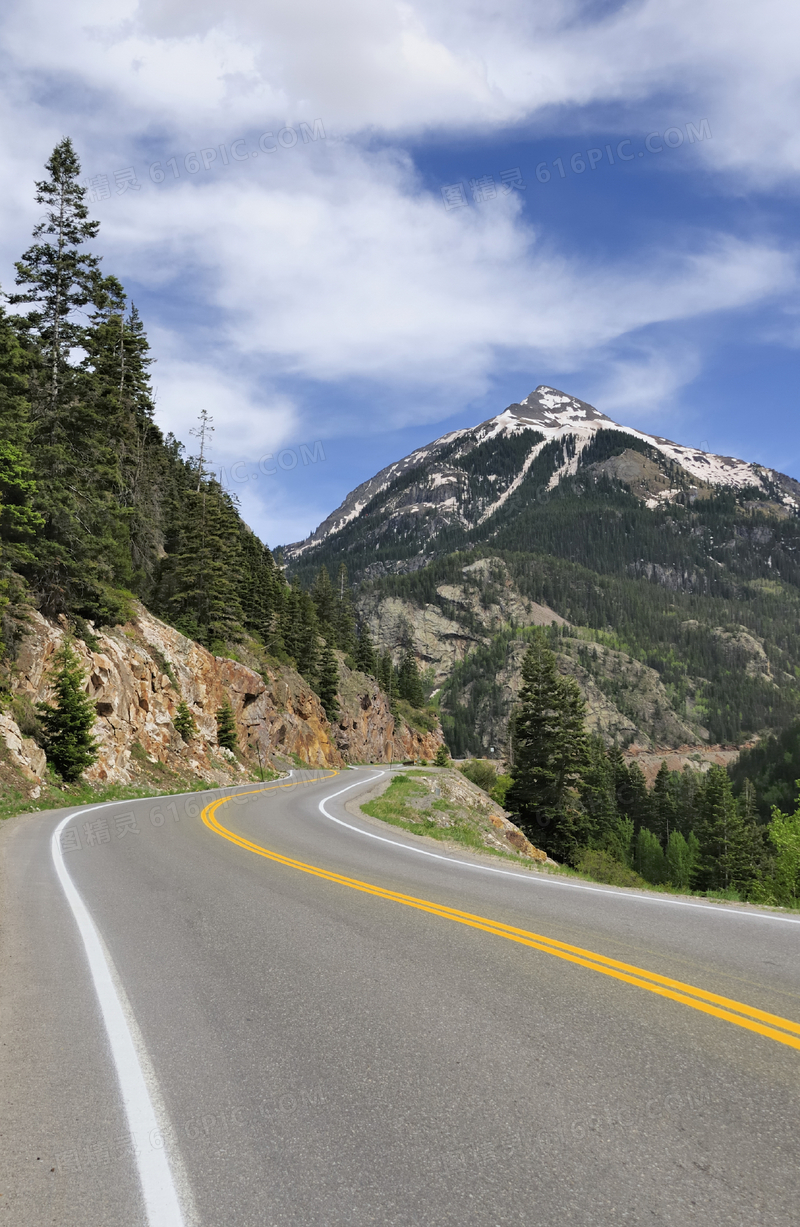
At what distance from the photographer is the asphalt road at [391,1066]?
2771 millimetres

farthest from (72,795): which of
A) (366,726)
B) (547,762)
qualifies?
(366,726)

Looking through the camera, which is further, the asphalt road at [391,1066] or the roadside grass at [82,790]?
the roadside grass at [82,790]

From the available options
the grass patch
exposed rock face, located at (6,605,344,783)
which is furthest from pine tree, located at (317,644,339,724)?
the grass patch

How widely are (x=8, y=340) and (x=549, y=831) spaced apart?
36263mm

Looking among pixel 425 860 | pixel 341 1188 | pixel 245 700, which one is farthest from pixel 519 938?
pixel 245 700

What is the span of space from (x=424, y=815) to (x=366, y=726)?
56.7 metres

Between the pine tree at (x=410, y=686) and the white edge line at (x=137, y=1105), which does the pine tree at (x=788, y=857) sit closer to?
the white edge line at (x=137, y=1105)

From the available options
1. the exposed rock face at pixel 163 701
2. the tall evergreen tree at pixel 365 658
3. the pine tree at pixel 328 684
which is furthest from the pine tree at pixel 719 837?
the tall evergreen tree at pixel 365 658

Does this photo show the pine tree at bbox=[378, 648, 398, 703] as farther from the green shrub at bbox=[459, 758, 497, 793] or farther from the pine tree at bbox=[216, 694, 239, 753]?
the pine tree at bbox=[216, 694, 239, 753]

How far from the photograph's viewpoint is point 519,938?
665 centimetres

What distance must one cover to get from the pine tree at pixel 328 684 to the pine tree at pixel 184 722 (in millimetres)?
34788

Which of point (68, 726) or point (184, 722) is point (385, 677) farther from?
point (68, 726)

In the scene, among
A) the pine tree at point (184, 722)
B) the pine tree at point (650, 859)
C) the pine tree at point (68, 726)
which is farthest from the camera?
the pine tree at point (650, 859)

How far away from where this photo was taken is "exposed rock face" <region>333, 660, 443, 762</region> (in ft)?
243
